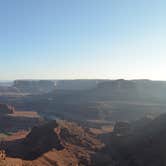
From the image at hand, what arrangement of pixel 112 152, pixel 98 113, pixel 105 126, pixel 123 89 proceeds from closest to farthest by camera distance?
pixel 112 152, pixel 105 126, pixel 98 113, pixel 123 89

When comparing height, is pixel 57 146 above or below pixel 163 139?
below

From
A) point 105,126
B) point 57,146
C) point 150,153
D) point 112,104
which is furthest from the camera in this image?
point 112,104

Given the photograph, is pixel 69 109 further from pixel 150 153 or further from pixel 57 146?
pixel 150 153

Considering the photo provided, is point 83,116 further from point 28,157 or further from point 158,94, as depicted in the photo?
point 28,157

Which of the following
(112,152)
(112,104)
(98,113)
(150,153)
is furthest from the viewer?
(112,104)

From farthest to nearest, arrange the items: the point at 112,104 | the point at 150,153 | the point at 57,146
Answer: the point at 112,104 → the point at 57,146 → the point at 150,153

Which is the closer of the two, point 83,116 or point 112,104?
point 83,116

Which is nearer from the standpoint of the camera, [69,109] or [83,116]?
[83,116]

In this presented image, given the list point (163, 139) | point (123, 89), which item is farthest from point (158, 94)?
point (163, 139)

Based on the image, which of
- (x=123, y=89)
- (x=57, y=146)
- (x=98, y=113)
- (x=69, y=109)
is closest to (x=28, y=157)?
(x=57, y=146)
